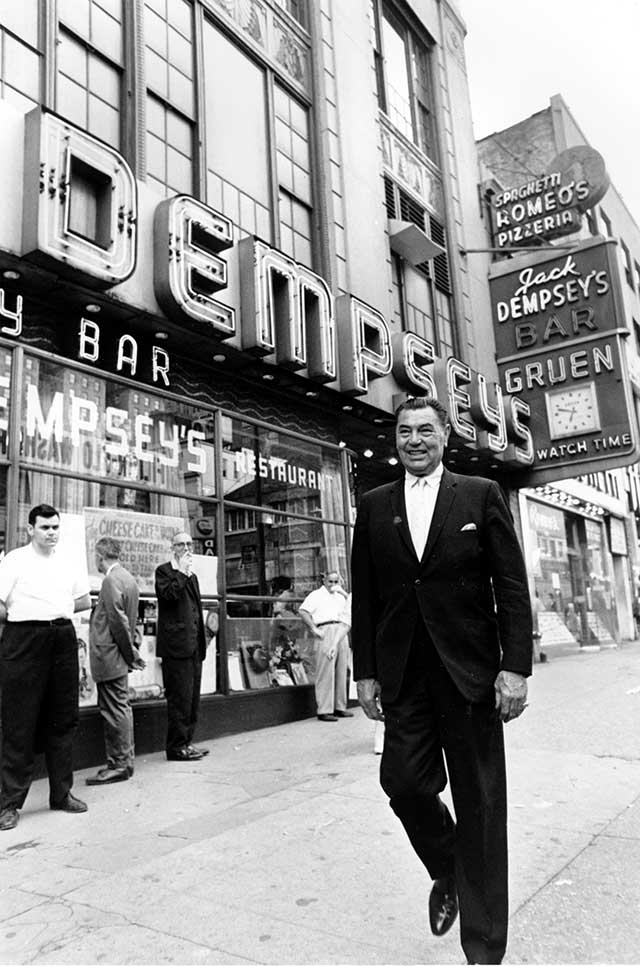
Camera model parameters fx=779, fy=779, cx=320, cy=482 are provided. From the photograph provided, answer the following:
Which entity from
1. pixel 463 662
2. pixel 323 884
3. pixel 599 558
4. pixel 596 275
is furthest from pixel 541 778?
pixel 599 558

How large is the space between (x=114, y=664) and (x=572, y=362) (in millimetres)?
13837

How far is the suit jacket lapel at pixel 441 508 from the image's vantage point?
10.3 ft

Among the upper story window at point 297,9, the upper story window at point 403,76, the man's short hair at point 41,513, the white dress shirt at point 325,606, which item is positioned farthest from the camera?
the upper story window at point 403,76

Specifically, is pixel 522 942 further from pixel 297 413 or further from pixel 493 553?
pixel 297 413

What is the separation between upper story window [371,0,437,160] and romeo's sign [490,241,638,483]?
13.8 feet

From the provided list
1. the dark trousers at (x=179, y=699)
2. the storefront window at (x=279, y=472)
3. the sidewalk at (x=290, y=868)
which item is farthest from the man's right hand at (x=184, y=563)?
the storefront window at (x=279, y=472)

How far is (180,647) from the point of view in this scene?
7148 mm

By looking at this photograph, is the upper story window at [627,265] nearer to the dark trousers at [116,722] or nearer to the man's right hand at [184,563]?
the man's right hand at [184,563]

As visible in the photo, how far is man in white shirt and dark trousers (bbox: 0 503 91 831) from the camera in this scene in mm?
5273

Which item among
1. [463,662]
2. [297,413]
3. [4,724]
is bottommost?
[4,724]

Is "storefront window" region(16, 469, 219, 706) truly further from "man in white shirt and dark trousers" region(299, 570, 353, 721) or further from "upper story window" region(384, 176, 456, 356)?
"upper story window" region(384, 176, 456, 356)

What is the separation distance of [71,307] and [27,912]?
6127 mm

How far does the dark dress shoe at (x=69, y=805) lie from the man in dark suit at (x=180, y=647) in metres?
1.69

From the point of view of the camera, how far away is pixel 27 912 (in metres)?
3.50
